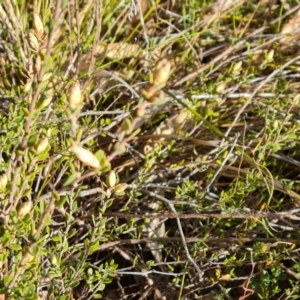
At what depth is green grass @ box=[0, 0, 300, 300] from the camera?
1155 mm

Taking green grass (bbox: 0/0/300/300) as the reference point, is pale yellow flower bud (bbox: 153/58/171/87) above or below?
above

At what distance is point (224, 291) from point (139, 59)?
723 millimetres

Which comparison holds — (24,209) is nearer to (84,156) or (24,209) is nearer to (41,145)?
(41,145)

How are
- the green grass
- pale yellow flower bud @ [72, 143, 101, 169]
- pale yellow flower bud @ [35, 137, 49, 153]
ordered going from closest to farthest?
pale yellow flower bud @ [72, 143, 101, 169]
pale yellow flower bud @ [35, 137, 49, 153]
the green grass

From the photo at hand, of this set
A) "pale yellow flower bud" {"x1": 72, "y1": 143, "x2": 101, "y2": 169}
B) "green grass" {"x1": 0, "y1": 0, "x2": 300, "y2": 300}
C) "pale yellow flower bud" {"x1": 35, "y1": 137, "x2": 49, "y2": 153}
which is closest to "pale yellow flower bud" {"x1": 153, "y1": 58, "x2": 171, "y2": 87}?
"pale yellow flower bud" {"x1": 72, "y1": 143, "x2": 101, "y2": 169}

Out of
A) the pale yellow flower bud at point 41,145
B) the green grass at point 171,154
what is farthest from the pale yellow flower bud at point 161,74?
the green grass at point 171,154

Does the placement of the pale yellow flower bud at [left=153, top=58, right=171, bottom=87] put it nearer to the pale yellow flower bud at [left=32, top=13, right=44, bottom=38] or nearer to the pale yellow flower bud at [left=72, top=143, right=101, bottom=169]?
the pale yellow flower bud at [left=72, top=143, right=101, bottom=169]

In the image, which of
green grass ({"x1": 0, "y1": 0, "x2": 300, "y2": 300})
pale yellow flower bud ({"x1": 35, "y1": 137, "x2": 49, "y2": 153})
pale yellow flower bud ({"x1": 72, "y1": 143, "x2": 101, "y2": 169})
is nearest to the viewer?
pale yellow flower bud ({"x1": 72, "y1": 143, "x2": 101, "y2": 169})

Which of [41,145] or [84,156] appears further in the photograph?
[41,145]

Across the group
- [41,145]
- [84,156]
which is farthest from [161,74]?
[41,145]

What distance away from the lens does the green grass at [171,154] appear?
1155 millimetres

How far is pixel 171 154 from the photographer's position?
1.43m

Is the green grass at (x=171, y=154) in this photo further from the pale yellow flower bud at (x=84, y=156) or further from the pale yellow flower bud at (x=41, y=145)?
the pale yellow flower bud at (x=84, y=156)

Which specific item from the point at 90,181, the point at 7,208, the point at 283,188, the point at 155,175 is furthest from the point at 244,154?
the point at 7,208
